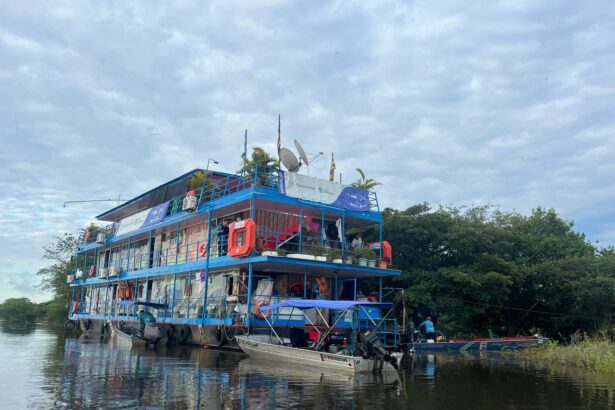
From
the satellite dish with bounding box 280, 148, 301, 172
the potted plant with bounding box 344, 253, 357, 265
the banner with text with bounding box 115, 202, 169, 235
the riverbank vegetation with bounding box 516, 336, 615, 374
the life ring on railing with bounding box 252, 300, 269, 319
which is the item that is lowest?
the riverbank vegetation with bounding box 516, 336, 615, 374

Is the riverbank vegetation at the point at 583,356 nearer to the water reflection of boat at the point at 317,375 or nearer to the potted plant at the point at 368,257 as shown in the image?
the water reflection of boat at the point at 317,375

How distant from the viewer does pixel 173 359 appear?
19.3 metres

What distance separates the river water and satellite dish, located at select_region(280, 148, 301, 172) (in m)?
8.90

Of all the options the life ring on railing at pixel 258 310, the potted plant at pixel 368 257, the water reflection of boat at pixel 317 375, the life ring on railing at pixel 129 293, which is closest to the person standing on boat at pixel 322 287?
the potted plant at pixel 368 257

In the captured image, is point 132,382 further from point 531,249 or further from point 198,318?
point 531,249

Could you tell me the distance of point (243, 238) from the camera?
2155 cm

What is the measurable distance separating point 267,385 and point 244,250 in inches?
337

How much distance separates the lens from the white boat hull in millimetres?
14773

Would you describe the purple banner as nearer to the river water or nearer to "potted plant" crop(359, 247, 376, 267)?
"potted plant" crop(359, 247, 376, 267)

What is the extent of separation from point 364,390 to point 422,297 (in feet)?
49.1

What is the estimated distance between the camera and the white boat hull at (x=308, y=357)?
1477 cm

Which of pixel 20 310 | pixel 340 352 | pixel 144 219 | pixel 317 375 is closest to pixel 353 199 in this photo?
pixel 340 352

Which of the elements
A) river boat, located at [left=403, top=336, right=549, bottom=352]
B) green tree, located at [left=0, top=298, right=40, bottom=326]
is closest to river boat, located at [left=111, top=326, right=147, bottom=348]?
river boat, located at [left=403, top=336, right=549, bottom=352]

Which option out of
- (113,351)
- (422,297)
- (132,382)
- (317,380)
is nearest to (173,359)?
(113,351)
